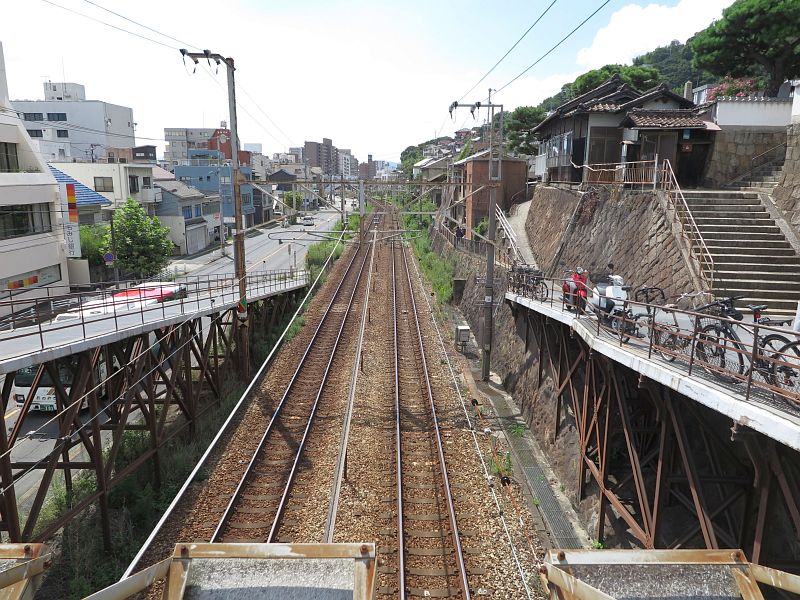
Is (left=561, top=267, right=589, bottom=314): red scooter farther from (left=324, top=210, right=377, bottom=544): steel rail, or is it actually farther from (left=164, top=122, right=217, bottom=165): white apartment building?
(left=164, top=122, right=217, bottom=165): white apartment building

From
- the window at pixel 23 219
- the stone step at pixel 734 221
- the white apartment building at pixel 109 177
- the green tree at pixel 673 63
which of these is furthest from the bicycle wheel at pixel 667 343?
the green tree at pixel 673 63

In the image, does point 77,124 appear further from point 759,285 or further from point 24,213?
point 759,285

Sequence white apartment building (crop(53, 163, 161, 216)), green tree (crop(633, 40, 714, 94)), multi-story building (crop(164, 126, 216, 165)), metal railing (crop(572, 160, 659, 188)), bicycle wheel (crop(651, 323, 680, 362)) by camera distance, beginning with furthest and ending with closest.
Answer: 1. multi-story building (crop(164, 126, 216, 165))
2. green tree (crop(633, 40, 714, 94))
3. white apartment building (crop(53, 163, 161, 216))
4. metal railing (crop(572, 160, 659, 188))
5. bicycle wheel (crop(651, 323, 680, 362))

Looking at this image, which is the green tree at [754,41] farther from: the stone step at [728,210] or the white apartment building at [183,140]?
the white apartment building at [183,140]

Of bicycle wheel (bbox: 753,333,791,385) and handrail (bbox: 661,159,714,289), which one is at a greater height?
handrail (bbox: 661,159,714,289)

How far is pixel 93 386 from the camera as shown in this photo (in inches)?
410

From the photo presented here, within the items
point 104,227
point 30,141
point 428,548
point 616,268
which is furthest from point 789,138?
point 104,227

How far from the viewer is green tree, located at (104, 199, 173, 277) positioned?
2769 cm

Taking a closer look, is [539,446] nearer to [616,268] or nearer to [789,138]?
[616,268]

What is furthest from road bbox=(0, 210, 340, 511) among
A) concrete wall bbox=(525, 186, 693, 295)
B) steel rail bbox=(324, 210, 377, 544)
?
concrete wall bbox=(525, 186, 693, 295)

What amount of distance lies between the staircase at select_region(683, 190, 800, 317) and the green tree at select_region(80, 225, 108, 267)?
28.4 meters

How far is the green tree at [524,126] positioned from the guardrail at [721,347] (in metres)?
39.4

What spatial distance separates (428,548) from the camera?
362 inches

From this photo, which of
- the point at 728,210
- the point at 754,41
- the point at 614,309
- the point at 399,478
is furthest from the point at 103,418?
the point at 754,41
